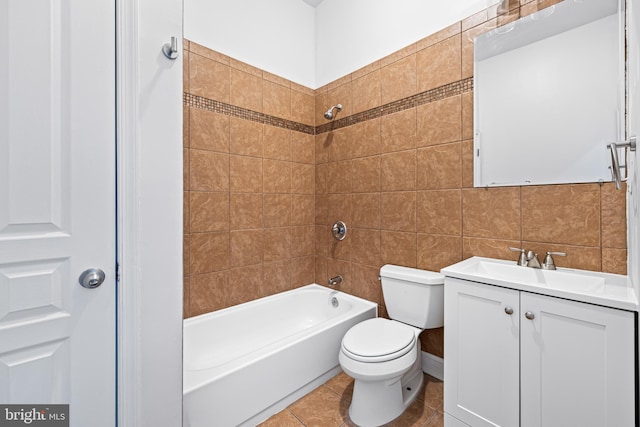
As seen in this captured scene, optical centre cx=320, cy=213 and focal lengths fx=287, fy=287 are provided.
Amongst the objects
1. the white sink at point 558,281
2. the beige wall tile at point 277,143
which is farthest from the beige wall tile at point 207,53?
the white sink at point 558,281

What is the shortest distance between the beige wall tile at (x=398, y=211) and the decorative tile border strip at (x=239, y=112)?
98cm

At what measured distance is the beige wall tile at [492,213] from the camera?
157 cm

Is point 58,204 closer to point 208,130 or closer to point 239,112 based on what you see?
point 208,130

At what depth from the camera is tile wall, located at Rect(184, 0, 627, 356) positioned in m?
1.53

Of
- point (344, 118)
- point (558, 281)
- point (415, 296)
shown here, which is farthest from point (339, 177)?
point (558, 281)

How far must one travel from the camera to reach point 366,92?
224 cm

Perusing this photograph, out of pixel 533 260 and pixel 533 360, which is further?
pixel 533 260

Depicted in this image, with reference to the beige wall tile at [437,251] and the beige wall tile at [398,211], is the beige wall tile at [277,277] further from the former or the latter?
the beige wall tile at [437,251]

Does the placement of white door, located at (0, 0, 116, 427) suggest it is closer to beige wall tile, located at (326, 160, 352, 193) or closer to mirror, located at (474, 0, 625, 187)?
beige wall tile, located at (326, 160, 352, 193)

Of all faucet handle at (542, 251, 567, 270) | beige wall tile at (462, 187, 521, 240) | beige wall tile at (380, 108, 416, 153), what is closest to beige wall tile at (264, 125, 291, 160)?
beige wall tile at (380, 108, 416, 153)

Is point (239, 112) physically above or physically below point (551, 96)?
above

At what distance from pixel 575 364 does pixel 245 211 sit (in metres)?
1.97

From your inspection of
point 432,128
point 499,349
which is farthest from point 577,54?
point 499,349

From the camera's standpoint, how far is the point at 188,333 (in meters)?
1.86
